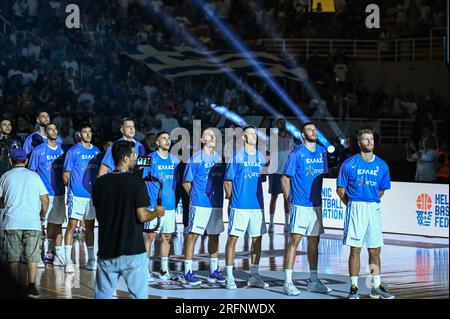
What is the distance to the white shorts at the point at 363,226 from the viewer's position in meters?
13.0

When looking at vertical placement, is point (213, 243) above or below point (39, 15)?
below

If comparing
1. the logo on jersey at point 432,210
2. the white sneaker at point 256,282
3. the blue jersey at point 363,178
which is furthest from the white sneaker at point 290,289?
the logo on jersey at point 432,210

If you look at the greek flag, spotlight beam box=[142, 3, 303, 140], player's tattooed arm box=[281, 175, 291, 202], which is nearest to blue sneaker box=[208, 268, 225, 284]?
player's tattooed arm box=[281, 175, 291, 202]

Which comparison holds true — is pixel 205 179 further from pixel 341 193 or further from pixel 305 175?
pixel 341 193

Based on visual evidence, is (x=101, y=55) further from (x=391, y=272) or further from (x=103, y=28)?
(x=391, y=272)

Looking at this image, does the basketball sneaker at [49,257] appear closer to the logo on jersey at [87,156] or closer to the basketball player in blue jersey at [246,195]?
the logo on jersey at [87,156]

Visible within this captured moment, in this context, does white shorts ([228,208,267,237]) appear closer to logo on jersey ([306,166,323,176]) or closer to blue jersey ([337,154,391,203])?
logo on jersey ([306,166,323,176])

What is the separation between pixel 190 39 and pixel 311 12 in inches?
154

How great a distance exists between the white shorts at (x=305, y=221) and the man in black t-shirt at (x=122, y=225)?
362 centimetres

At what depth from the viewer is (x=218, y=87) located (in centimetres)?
2848

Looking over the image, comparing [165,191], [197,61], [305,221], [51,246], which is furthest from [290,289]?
[197,61]
